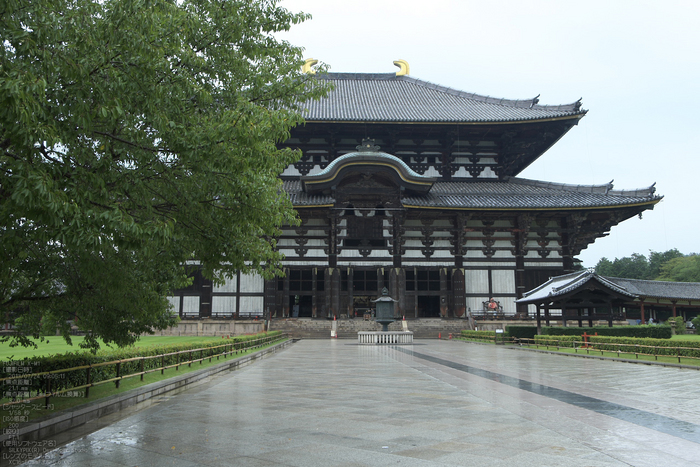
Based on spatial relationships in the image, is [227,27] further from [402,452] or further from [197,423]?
[402,452]

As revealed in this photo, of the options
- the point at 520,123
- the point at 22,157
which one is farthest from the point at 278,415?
the point at 520,123

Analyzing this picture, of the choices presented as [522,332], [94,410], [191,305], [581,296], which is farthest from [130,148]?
[191,305]

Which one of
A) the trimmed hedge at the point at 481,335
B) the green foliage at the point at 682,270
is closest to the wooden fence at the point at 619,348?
the trimmed hedge at the point at 481,335

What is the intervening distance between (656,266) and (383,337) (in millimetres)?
81814

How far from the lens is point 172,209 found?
7.44 metres

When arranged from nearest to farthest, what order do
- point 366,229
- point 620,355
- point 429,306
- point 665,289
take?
point 620,355
point 366,229
point 429,306
point 665,289

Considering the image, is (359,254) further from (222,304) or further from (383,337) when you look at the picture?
(222,304)

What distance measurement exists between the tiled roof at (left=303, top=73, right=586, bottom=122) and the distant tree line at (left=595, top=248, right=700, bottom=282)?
5200cm

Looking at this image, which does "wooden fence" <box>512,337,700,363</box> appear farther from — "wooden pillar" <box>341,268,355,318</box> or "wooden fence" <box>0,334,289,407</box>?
"wooden fence" <box>0,334,289,407</box>

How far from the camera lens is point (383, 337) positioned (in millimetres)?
27828

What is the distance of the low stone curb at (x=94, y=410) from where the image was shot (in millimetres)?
6398

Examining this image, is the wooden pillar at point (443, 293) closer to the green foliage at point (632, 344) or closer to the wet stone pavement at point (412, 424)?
the green foliage at point (632, 344)

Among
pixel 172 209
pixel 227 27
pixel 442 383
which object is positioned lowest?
pixel 442 383

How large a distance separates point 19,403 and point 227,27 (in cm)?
676
